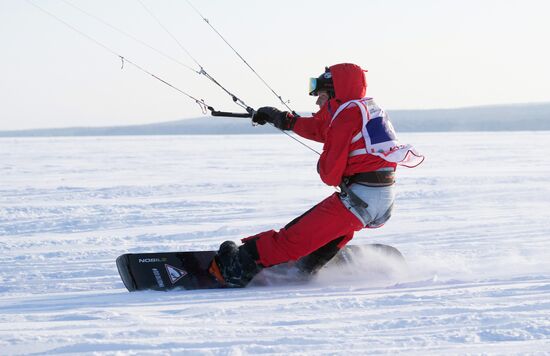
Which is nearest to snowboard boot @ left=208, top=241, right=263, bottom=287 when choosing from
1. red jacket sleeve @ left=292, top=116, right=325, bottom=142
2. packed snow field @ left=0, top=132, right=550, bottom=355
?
packed snow field @ left=0, top=132, right=550, bottom=355

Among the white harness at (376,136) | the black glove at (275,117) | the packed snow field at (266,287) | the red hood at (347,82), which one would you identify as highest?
the red hood at (347,82)

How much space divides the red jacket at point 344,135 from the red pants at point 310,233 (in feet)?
0.60

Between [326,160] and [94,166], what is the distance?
1434cm

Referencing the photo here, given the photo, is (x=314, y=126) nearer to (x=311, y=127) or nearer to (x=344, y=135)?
(x=311, y=127)

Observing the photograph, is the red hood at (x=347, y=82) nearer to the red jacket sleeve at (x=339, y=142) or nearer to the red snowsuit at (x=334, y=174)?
the red snowsuit at (x=334, y=174)

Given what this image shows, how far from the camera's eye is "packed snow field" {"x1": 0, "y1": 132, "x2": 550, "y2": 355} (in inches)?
132

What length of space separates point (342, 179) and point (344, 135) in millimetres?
324

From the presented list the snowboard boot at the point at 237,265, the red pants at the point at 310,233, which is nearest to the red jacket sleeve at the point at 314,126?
the red pants at the point at 310,233

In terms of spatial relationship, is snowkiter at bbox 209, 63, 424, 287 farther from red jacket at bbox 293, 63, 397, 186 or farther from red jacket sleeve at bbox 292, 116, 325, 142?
red jacket sleeve at bbox 292, 116, 325, 142

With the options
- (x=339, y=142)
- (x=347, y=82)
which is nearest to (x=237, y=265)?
(x=339, y=142)

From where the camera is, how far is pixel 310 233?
4.89 m

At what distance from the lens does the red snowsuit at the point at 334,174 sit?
475 cm

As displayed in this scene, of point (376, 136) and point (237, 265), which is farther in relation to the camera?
point (237, 265)

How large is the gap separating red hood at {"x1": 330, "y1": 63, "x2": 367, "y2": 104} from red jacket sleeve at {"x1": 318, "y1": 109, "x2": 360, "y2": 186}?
0.17m
